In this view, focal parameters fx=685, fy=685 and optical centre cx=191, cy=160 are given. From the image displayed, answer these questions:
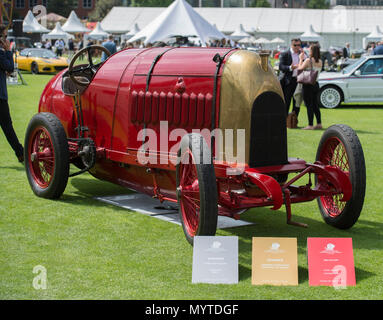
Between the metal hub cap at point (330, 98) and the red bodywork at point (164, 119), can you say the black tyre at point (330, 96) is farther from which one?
the red bodywork at point (164, 119)

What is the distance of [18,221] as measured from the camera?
6.47 meters

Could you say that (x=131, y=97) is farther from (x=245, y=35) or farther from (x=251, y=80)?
(x=245, y=35)

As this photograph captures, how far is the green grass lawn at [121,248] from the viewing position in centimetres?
459

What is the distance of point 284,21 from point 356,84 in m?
59.1

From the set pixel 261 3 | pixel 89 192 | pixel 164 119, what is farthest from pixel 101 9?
pixel 164 119

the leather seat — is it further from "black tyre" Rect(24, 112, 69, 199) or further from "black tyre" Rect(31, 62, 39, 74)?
"black tyre" Rect(31, 62, 39, 74)

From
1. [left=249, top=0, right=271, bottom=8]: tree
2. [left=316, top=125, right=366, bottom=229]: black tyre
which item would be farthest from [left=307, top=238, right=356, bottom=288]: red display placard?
[left=249, top=0, right=271, bottom=8]: tree

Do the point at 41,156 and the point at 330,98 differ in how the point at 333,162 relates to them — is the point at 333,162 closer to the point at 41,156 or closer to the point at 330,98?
the point at 41,156

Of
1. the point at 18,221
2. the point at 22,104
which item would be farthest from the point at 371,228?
the point at 22,104

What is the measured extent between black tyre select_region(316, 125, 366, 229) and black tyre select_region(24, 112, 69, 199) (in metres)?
2.60

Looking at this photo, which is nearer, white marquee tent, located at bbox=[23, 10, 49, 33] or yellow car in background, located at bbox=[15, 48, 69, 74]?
yellow car in background, located at bbox=[15, 48, 69, 74]

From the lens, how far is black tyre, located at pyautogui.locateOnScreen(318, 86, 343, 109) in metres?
19.1

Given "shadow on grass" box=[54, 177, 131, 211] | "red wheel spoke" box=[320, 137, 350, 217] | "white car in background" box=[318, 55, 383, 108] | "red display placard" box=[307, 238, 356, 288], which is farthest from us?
"white car in background" box=[318, 55, 383, 108]

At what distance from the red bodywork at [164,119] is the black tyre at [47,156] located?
0.35 metres
